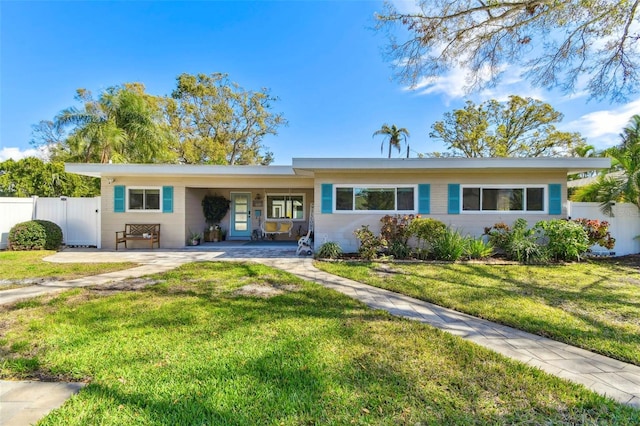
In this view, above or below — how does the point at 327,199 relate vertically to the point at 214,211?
above

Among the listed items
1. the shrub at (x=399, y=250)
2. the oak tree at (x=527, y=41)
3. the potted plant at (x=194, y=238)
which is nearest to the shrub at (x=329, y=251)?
the shrub at (x=399, y=250)

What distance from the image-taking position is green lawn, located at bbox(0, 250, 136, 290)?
5.53 m

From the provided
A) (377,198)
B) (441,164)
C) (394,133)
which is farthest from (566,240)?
(394,133)

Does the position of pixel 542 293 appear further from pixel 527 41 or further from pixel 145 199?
pixel 145 199

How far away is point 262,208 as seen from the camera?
40.6 feet

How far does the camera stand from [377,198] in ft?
27.8

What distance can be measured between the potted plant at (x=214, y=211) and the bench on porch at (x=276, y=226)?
176cm

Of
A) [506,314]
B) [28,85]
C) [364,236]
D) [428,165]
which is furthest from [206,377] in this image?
[28,85]

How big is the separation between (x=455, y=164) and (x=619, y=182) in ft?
15.6

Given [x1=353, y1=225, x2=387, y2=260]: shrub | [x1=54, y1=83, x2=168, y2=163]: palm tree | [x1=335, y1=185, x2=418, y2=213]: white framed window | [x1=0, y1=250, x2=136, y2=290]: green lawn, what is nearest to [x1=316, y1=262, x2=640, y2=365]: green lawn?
[x1=353, y1=225, x2=387, y2=260]: shrub

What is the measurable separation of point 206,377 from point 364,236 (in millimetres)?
5973

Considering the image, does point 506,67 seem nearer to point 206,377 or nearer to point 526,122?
point 206,377

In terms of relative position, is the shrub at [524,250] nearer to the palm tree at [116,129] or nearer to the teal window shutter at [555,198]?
the teal window shutter at [555,198]

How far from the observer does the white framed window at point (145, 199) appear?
9.57 m
